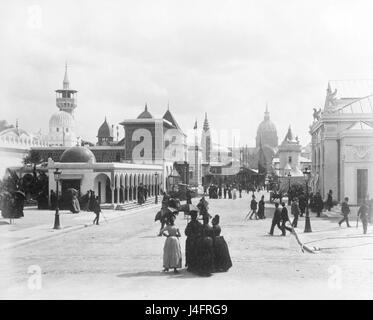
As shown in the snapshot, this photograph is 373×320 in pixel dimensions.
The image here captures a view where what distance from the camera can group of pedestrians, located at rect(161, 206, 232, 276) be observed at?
12.9 metres

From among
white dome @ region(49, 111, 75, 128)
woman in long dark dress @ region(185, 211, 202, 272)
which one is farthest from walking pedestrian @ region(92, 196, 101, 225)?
white dome @ region(49, 111, 75, 128)

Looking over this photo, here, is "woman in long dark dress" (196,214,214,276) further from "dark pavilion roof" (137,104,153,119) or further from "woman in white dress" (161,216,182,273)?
"dark pavilion roof" (137,104,153,119)

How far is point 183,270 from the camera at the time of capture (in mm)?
13445

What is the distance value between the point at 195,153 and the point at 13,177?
180 ft

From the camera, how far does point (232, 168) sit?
359 feet

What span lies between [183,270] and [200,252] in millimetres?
773

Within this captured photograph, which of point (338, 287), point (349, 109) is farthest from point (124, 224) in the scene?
point (349, 109)

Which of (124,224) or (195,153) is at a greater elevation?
(195,153)

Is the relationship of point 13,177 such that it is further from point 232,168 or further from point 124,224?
point 232,168

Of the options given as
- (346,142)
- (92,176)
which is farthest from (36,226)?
(346,142)

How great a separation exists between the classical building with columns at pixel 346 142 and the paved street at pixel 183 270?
539 inches

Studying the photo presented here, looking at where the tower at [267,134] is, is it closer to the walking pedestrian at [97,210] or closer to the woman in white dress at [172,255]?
the walking pedestrian at [97,210]

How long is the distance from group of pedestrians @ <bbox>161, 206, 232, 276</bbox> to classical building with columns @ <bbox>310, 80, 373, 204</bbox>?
1945cm
